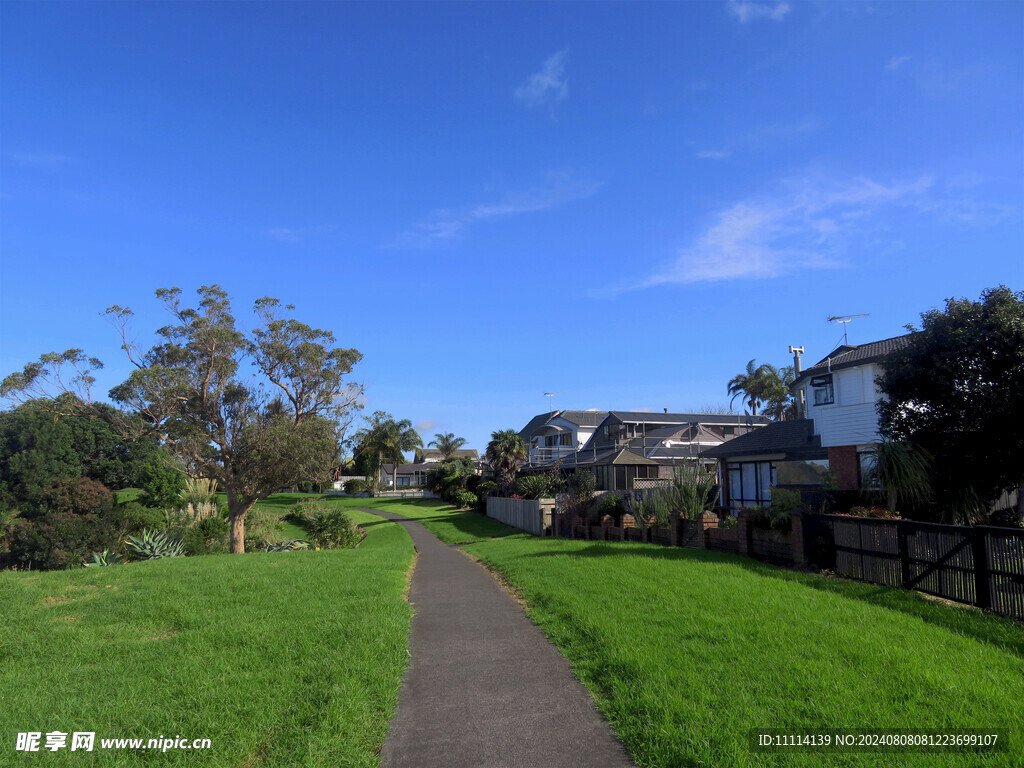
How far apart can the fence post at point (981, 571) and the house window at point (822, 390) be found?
15853 millimetres

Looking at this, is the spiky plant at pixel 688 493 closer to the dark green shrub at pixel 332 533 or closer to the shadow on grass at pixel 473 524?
the shadow on grass at pixel 473 524

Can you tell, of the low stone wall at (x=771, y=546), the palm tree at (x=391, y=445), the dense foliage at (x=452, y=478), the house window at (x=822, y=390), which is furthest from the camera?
the palm tree at (x=391, y=445)

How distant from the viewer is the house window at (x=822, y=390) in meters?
24.2

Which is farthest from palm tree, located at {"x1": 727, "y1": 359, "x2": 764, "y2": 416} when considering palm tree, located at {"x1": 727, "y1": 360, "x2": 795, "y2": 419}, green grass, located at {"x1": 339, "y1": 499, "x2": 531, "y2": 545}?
green grass, located at {"x1": 339, "y1": 499, "x2": 531, "y2": 545}

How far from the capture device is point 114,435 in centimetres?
4984

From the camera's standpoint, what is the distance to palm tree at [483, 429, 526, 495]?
4978cm

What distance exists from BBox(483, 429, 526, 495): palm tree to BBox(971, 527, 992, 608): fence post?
40.0m

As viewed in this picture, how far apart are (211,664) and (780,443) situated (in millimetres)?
23596

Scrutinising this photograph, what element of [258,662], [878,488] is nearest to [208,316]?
[258,662]

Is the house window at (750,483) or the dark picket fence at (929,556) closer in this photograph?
the dark picket fence at (929,556)

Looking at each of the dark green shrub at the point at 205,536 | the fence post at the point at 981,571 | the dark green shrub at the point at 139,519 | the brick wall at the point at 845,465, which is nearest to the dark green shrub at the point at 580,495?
the brick wall at the point at 845,465

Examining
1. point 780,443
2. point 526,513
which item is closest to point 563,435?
point 526,513

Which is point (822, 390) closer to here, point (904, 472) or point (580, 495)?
point (904, 472)

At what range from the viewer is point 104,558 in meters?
19.4
